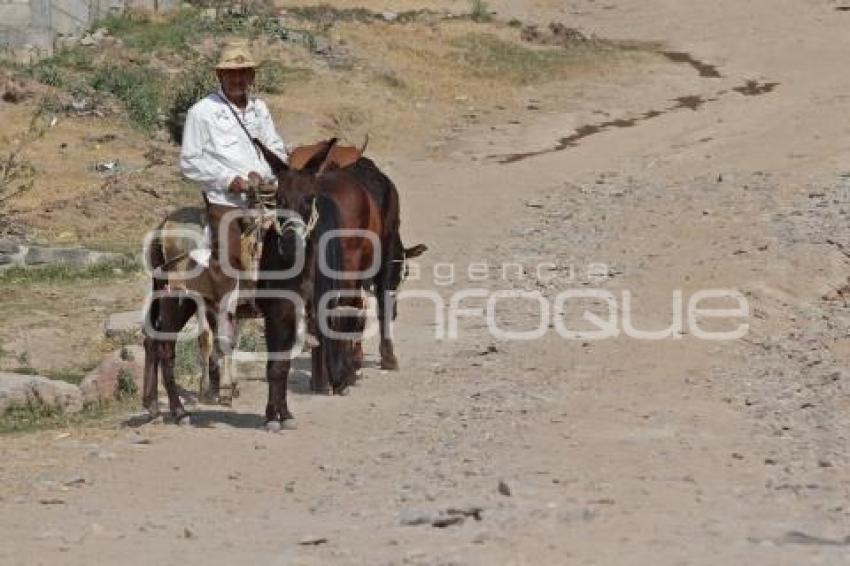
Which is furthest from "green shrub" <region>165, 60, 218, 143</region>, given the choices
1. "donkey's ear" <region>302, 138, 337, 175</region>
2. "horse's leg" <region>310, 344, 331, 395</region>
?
"donkey's ear" <region>302, 138, 337, 175</region>

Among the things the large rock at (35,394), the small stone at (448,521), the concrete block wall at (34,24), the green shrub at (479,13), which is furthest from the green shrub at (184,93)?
the small stone at (448,521)

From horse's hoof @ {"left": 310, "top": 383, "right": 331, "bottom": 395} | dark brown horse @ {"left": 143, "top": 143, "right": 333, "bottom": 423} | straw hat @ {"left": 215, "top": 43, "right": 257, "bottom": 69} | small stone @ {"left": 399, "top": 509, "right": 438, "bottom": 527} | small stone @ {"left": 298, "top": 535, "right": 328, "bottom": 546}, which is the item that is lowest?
small stone @ {"left": 298, "top": 535, "right": 328, "bottom": 546}

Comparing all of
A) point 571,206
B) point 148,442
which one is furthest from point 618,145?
point 148,442

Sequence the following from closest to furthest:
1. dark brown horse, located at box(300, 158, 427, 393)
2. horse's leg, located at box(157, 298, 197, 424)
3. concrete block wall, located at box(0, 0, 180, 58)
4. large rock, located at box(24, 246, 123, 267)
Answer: horse's leg, located at box(157, 298, 197, 424) → dark brown horse, located at box(300, 158, 427, 393) → large rock, located at box(24, 246, 123, 267) → concrete block wall, located at box(0, 0, 180, 58)

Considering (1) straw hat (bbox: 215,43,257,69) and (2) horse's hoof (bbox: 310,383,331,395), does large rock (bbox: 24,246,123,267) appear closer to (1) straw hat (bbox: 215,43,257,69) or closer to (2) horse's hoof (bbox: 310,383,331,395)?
(2) horse's hoof (bbox: 310,383,331,395)

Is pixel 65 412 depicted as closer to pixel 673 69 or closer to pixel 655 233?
pixel 655 233

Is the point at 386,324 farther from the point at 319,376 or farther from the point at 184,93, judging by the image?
the point at 184,93

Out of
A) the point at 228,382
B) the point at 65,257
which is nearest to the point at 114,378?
the point at 228,382

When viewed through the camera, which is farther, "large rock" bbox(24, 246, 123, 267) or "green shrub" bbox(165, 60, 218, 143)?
"green shrub" bbox(165, 60, 218, 143)

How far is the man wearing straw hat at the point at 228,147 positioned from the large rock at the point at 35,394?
1414mm

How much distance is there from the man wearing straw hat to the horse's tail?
71 cm

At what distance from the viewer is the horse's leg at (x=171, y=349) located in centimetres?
1003

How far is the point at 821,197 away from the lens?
17.9 meters

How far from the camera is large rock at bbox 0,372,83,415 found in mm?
10492
